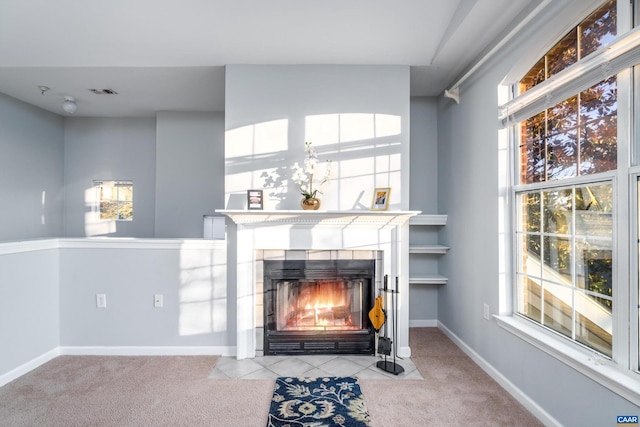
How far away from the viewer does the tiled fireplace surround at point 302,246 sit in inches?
109

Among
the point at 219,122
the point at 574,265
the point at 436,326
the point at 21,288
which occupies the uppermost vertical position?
the point at 219,122

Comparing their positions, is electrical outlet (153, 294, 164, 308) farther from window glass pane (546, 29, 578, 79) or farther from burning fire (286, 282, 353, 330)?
window glass pane (546, 29, 578, 79)

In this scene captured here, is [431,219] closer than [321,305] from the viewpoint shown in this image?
No

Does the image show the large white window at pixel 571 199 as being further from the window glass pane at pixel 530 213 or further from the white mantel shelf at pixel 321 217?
the white mantel shelf at pixel 321 217

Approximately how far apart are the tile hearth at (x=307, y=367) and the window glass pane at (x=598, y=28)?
244 centimetres

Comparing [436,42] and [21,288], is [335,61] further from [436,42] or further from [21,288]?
[21,288]

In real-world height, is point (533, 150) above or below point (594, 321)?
above

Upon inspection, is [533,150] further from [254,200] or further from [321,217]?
[254,200]

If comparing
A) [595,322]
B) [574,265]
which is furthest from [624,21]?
[595,322]

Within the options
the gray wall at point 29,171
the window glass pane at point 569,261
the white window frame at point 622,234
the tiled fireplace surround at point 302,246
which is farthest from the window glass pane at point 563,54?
the gray wall at point 29,171

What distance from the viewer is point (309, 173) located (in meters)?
2.80

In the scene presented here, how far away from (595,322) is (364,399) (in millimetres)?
1439

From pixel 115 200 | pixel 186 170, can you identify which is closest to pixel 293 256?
pixel 186 170

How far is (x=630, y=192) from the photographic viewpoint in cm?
150
